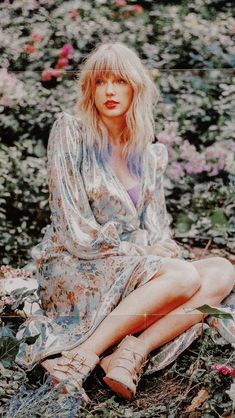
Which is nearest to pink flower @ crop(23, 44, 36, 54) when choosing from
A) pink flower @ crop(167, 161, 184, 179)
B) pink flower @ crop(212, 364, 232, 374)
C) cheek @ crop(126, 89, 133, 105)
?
pink flower @ crop(167, 161, 184, 179)

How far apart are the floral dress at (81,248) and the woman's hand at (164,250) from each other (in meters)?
0.03

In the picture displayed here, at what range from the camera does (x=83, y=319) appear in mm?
2857

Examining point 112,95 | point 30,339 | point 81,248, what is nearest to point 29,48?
point 112,95

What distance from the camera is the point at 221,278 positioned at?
288 centimetres

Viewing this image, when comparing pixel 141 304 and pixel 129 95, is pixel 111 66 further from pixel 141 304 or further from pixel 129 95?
pixel 141 304

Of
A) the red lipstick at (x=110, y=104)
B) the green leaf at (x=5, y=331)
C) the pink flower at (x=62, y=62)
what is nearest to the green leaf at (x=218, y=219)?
the pink flower at (x=62, y=62)

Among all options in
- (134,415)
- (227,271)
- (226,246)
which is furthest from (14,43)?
(134,415)

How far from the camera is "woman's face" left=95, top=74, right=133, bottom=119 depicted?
2.93 meters

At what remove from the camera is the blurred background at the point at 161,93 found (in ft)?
13.0

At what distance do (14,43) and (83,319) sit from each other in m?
1.58

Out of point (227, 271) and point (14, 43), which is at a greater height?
point (14, 43)

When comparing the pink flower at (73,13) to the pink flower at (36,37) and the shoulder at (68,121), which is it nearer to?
the pink flower at (36,37)

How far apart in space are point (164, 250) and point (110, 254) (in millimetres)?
213

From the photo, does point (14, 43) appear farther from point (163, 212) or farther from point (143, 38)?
point (163, 212)
